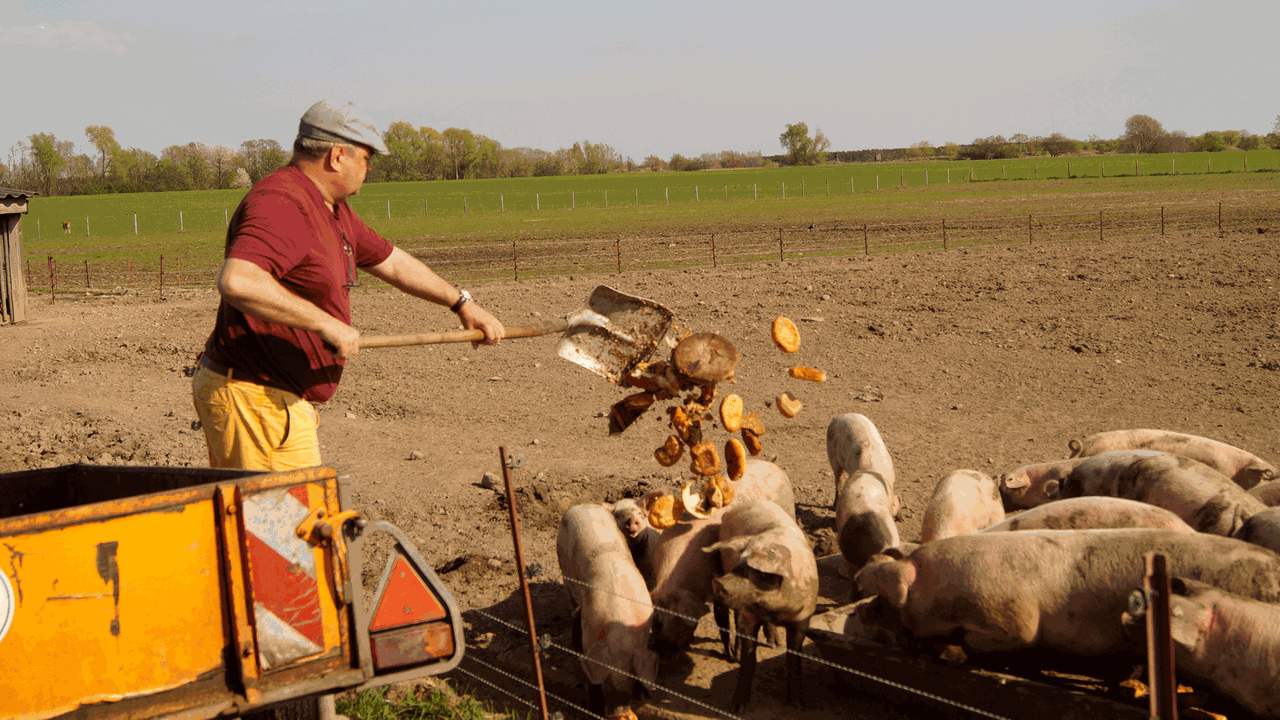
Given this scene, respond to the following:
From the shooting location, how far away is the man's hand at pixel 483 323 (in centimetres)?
449

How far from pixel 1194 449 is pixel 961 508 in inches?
83.0

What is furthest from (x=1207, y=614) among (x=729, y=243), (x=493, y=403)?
(x=729, y=243)

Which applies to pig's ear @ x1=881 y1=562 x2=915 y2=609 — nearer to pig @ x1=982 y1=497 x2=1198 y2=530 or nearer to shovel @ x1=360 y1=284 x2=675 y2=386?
pig @ x1=982 y1=497 x2=1198 y2=530

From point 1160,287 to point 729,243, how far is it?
12014 millimetres

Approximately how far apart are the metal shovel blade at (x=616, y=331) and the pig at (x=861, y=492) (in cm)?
171

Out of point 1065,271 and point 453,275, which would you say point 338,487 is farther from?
point 453,275

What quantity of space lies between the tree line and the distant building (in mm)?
69104

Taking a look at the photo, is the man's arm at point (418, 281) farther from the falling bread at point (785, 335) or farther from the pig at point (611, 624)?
the falling bread at point (785, 335)

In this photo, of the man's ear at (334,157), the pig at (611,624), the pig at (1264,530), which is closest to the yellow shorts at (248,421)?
the man's ear at (334,157)

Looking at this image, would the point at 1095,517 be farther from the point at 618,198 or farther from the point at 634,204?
the point at 618,198

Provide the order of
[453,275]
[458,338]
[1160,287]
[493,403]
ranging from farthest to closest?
1. [453,275]
2. [1160,287]
3. [493,403]
4. [458,338]

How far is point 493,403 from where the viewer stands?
Result: 1030 cm

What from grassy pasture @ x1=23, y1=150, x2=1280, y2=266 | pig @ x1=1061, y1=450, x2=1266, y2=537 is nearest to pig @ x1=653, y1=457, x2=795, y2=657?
pig @ x1=1061, y1=450, x2=1266, y2=537

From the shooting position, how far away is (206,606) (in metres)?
2.97
